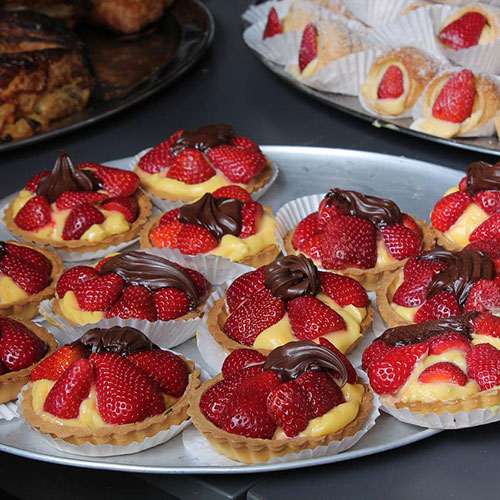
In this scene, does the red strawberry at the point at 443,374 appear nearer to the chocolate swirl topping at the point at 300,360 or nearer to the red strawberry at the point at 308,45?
the chocolate swirl topping at the point at 300,360

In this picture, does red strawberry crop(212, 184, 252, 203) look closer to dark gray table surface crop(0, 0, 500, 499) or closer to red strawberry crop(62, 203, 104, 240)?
red strawberry crop(62, 203, 104, 240)

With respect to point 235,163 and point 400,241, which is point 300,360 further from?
point 235,163

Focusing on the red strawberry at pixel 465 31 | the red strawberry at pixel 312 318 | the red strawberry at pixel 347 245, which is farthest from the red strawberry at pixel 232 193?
the red strawberry at pixel 465 31

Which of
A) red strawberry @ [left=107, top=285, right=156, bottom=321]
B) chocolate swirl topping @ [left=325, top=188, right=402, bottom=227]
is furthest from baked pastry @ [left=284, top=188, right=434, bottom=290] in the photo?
red strawberry @ [left=107, top=285, right=156, bottom=321]

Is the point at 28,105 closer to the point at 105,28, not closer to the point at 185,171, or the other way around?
the point at 185,171

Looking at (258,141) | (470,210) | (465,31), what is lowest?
(258,141)

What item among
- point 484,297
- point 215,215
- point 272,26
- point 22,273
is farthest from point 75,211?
point 272,26

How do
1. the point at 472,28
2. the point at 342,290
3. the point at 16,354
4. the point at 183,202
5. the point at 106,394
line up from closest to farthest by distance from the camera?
the point at 106,394 < the point at 16,354 < the point at 342,290 < the point at 183,202 < the point at 472,28
